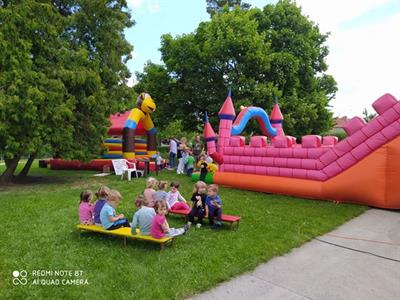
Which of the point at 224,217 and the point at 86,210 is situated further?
the point at 224,217

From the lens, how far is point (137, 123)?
17.3m

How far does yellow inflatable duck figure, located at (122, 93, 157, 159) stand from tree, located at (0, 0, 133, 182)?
153 centimetres

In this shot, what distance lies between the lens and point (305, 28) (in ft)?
80.9

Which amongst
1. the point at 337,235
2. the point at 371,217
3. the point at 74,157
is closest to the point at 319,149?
the point at 371,217

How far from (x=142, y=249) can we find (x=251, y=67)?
17837mm

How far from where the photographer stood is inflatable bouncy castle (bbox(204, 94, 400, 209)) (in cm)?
952

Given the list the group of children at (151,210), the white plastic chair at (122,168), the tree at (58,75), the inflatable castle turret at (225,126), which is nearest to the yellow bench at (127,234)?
the group of children at (151,210)

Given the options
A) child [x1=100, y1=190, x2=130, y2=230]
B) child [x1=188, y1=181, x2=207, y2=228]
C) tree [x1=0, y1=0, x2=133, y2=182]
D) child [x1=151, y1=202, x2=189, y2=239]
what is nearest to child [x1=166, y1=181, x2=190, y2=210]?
child [x1=188, y1=181, x2=207, y2=228]

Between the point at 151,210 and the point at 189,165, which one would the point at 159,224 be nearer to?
the point at 151,210

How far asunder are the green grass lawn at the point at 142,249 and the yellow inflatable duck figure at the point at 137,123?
21.7ft

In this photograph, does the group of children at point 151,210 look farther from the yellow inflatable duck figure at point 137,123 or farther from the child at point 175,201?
the yellow inflatable duck figure at point 137,123

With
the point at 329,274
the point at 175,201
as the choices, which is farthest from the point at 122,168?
the point at 329,274

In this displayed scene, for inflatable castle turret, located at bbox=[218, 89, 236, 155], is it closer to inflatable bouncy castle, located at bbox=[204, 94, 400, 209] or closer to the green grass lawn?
inflatable bouncy castle, located at bbox=[204, 94, 400, 209]

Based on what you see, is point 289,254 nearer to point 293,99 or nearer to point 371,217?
point 371,217
